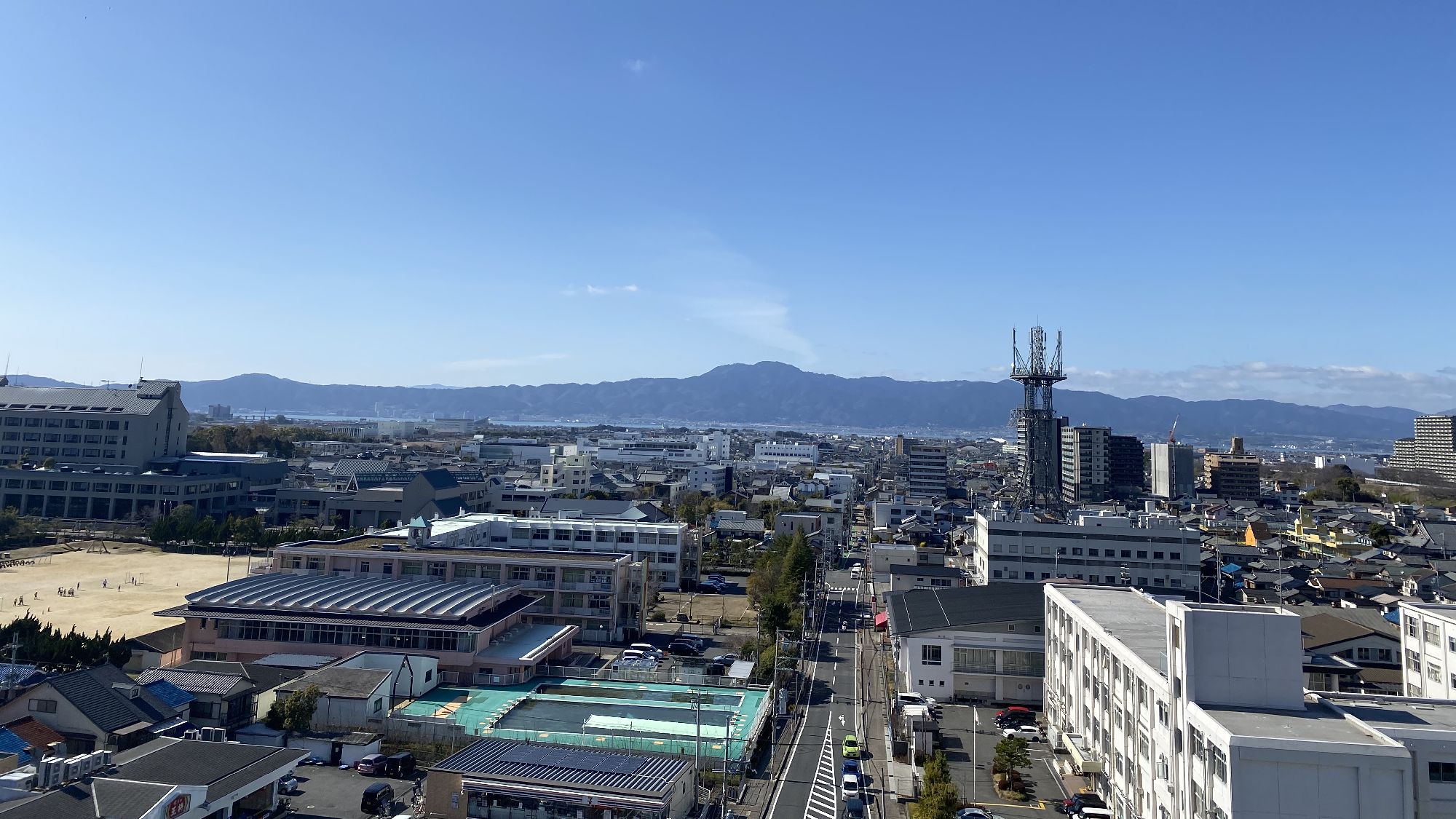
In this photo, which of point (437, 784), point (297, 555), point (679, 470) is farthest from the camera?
point (679, 470)

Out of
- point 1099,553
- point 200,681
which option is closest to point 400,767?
point 200,681

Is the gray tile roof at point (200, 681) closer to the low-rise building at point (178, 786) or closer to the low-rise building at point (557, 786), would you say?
the low-rise building at point (178, 786)

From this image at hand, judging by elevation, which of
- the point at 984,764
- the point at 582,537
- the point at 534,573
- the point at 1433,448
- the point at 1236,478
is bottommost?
the point at 984,764

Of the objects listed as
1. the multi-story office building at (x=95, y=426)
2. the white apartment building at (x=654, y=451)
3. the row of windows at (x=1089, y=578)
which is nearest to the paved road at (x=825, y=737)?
the row of windows at (x=1089, y=578)

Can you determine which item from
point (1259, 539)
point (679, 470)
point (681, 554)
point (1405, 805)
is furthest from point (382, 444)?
point (1405, 805)

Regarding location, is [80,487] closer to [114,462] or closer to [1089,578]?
[114,462]

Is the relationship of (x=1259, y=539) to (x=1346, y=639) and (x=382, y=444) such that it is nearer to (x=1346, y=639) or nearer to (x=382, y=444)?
(x=1346, y=639)
